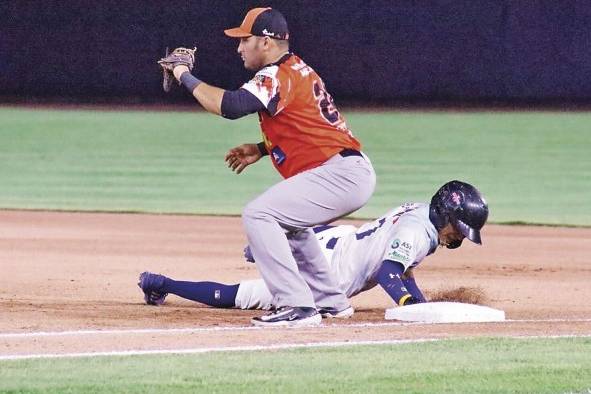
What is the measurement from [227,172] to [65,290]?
9.83m

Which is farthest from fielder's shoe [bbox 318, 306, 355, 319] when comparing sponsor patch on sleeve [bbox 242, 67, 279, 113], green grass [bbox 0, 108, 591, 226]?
green grass [bbox 0, 108, 591, 226]

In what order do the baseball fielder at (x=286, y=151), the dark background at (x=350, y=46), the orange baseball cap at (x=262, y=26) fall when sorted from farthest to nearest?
the dark background at (x=350, y=46), the orange baseball cap at (x=262, y=26), the baseball fielder at (x=286, y=151)

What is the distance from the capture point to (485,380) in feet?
17.2

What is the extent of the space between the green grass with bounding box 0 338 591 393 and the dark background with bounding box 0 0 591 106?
17.3 metres

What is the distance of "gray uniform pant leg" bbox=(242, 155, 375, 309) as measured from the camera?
21.9 ft

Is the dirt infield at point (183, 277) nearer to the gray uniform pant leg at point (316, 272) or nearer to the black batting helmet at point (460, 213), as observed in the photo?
the gray uniform pant leg at point (316, 272)

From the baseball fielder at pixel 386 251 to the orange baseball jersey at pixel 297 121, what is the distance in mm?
576

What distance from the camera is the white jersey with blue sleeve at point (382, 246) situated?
7.09m

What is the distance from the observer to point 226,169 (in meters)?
18.6

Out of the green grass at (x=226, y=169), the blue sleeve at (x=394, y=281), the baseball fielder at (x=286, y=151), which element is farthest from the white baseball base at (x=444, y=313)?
the green grass at (x=226, y=169)

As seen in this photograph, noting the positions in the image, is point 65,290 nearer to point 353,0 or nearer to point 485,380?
point 485,380

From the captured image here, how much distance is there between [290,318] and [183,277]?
9.23ft

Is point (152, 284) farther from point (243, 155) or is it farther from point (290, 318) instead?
point (290, 318)

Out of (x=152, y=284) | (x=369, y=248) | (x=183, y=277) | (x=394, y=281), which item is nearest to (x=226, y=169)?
(x=183, y=277)
